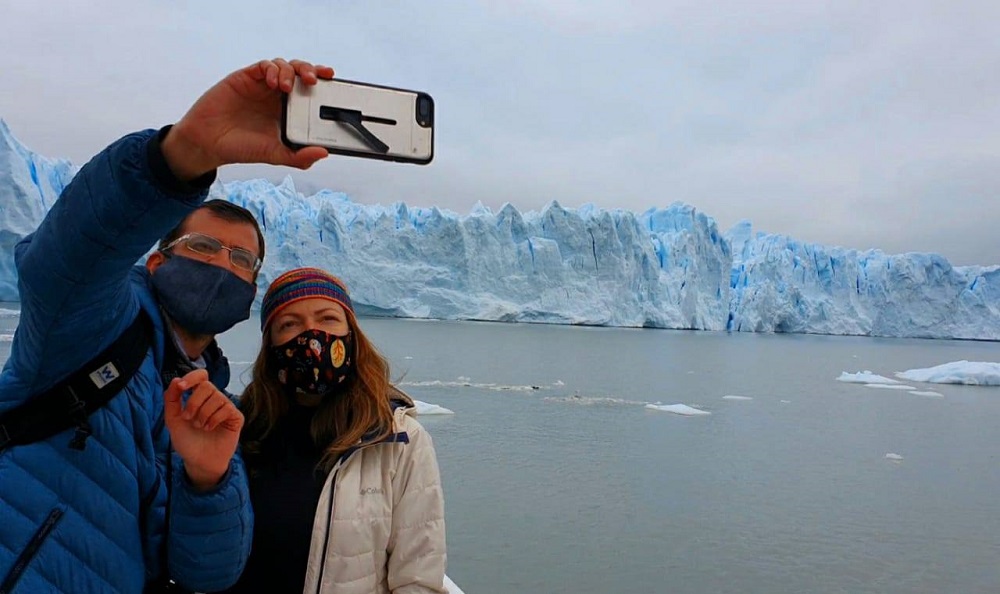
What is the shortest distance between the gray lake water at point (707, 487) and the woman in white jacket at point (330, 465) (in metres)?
0.76

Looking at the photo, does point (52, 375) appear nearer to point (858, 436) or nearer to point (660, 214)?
point (858, 436)

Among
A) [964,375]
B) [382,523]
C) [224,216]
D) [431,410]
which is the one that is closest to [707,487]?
[431,410]

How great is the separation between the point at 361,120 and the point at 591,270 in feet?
99.0

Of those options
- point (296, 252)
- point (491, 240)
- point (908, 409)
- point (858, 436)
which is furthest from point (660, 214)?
point (858, 436)

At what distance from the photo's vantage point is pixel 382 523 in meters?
1.18

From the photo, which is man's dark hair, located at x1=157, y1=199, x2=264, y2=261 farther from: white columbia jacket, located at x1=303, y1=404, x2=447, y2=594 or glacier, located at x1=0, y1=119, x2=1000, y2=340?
glacier, located at x1=0, y1=119, x2=1000, y2=340

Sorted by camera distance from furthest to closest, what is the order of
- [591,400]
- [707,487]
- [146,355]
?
[591,400]
[707,487]
[146,355]

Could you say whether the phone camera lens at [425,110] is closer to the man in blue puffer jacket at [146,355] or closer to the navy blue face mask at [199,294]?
the man in blue puffer jacket at [146,355]

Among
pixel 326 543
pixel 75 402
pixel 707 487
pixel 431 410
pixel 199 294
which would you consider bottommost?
pixel 707 487

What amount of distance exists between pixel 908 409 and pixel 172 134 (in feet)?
49.3

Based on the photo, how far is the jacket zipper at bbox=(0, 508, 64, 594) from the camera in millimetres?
732

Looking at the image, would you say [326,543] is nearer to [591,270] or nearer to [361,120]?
[361,120]

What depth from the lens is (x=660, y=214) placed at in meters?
35.9

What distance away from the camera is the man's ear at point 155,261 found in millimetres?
935
